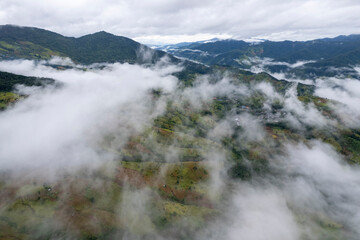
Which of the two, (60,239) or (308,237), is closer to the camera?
(60,239)

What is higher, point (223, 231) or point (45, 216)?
point (45, 216)

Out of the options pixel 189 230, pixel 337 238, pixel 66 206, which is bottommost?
pixel 337 238

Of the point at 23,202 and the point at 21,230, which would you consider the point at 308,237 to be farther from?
the point at 23,202

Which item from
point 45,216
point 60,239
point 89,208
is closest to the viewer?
point 60,239

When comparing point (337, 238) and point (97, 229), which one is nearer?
point (97, 229)

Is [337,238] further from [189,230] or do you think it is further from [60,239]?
[60,239]

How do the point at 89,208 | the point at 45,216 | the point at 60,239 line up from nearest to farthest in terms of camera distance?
1. the point at 60,239
2. the point at 45,216
3. the point at 89,208

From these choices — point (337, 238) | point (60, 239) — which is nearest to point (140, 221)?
point (60, 239)

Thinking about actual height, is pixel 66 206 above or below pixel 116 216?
above

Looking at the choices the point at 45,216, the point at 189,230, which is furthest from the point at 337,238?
the point at 45,216
